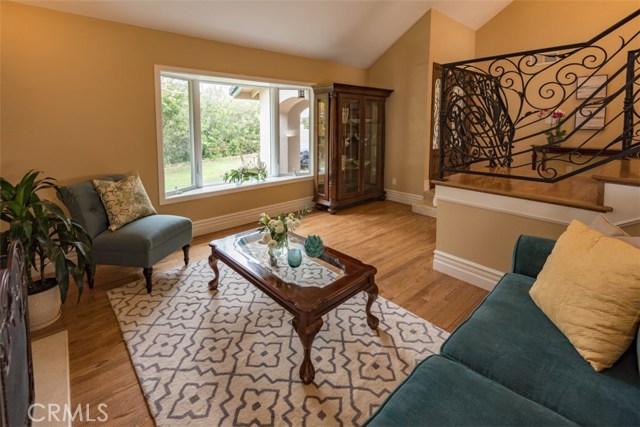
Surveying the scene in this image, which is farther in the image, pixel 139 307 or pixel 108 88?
pixel 108 88

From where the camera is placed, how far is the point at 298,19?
4.10m

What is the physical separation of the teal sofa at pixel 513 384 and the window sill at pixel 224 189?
11.1 ft

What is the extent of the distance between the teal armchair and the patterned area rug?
10.9 inches

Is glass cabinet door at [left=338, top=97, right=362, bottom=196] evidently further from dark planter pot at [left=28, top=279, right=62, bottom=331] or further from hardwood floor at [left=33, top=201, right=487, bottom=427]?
dark planter pot at [left=28, top=279, right=62, bottom=331]

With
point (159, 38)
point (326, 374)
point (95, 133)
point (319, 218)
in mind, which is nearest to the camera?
point (326, 374)

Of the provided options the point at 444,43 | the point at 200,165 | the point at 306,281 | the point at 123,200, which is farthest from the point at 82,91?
the point at 444,43

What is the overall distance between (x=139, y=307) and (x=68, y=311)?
0.49 meters

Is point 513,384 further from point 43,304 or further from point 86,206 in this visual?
point 86,206

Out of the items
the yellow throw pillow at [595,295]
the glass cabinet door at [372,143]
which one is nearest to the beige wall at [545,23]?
the glass cabinet door at [372,143]

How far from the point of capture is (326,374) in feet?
6.24

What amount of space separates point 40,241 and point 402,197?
15.7 ft

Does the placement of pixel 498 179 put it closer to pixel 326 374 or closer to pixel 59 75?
pixel 326 374

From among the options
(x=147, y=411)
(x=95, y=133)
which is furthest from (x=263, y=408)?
(x=95, y=133)

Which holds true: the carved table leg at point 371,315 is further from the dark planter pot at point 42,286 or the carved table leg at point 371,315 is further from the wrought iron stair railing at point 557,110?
the dark planter pot at point 42,286
